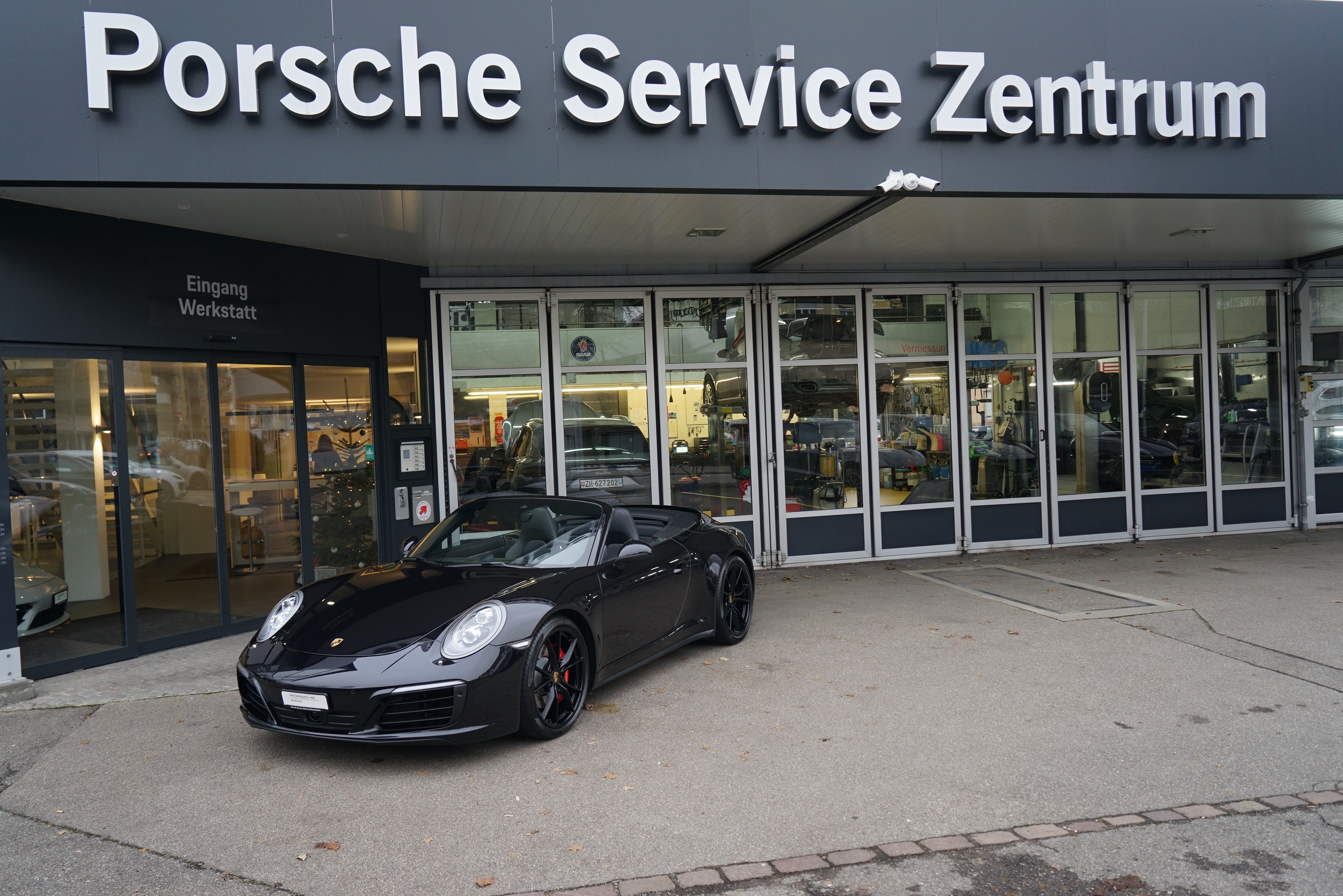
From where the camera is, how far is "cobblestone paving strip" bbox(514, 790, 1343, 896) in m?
3.31

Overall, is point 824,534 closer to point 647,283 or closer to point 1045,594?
point 1045,594

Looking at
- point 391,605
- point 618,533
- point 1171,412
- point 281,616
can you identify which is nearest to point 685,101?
point 618,533

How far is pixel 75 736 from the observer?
5.21 m

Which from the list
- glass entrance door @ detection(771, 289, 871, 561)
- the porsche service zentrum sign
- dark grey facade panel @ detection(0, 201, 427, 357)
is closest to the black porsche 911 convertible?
the porsche service zentrum sign

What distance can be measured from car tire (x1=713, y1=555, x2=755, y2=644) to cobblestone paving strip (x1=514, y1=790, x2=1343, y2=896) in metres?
3.14

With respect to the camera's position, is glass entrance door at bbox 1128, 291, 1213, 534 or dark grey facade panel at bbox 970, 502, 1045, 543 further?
glass entrance door at bbox 1128, 291, 1213, 534

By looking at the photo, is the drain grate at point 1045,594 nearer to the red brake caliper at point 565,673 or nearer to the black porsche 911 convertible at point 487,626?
the black porsche 911 convertible at point 487,626

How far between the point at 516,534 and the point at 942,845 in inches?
128

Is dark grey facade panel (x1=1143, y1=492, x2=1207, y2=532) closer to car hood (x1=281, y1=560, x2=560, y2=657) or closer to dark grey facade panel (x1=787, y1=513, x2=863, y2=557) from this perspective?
dark grey facade panel (x1=787, y1=513, x2=863, y2=557)

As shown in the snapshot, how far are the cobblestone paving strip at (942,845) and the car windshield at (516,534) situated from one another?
233 centimetres

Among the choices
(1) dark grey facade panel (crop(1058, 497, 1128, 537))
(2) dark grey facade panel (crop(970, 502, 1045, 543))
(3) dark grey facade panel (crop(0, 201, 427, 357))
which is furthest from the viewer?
(1) dark grey facade panel (crop(1058, 497, 1128, 537))

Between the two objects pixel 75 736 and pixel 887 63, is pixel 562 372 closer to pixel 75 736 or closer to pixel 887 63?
pixel 887 63

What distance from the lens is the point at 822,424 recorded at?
1070cm

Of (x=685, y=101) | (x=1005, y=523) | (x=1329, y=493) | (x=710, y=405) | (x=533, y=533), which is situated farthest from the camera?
(x=1329, y=493)
